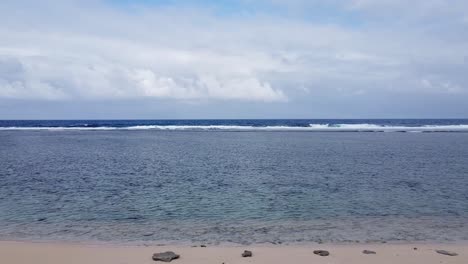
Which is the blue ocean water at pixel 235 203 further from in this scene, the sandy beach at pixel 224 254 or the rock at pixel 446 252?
the rock at pixel 446 252

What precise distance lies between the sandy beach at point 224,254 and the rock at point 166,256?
12 cm

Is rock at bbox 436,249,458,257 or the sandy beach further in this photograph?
rock at bbox 436,249,458,257

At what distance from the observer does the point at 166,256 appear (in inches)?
340

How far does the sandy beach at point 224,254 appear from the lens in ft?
27.9

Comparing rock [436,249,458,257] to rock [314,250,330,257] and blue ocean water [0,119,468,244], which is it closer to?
blue ocean water [0,119,468,244]

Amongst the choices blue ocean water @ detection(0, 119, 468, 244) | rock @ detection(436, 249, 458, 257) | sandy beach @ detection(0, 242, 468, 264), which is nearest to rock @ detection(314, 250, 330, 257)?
sandy beach @ detection(0, 242, 468, 264)

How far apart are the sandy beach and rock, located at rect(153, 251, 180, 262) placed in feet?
0.39

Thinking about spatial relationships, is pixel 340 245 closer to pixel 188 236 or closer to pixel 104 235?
pixel 188 236

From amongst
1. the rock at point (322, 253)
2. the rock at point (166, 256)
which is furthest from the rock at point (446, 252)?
the rock at point (166, 256)

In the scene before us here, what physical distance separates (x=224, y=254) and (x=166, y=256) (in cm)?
121

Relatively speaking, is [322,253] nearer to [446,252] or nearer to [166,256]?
[446,252]

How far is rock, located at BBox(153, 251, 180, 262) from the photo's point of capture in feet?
27.9

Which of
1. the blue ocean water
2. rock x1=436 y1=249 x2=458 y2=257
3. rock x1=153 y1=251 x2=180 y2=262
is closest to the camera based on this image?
rock x1=153 y1=251 x2=180 y2=262

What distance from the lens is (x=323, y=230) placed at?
11.1 metres
